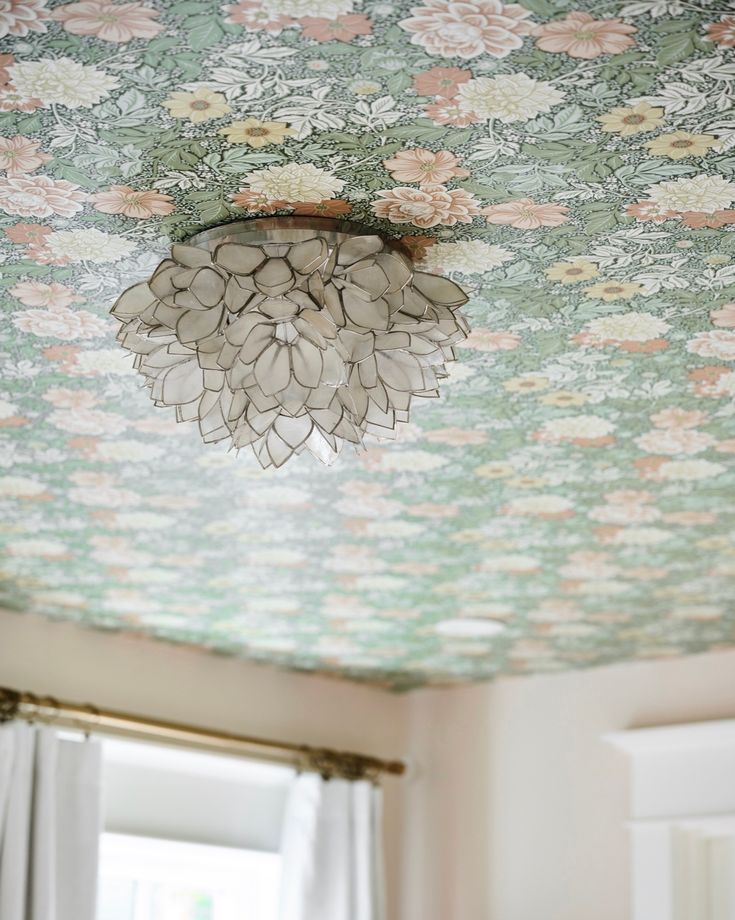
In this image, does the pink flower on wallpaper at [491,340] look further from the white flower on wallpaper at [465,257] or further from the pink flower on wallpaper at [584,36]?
the pink flower on wallpaper at [584,36]

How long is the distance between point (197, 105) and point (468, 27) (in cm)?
35

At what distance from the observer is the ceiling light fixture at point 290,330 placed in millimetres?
1824

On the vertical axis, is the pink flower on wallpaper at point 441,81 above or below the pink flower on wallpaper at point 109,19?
below

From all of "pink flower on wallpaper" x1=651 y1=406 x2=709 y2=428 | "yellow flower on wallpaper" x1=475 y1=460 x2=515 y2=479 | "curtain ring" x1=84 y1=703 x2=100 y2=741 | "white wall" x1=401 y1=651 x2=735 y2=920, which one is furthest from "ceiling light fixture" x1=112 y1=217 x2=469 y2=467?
"white wall" x1=401 y1=651 x2=735 y2=920

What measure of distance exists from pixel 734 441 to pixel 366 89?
1316 millimetres

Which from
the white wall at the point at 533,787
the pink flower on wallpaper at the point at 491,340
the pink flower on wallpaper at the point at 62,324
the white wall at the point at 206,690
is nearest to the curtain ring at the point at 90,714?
the white wall at the point at 206,690

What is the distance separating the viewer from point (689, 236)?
1857 mm

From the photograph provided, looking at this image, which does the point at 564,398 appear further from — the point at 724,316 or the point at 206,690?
the point at 206,690

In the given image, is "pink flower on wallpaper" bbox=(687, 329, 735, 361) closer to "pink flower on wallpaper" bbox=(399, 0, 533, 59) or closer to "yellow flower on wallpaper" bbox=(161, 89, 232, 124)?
"pink flower on wallpaper" bbox=(399, 0, 533, 59)

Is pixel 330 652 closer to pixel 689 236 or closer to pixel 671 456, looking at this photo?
pixel 671 456

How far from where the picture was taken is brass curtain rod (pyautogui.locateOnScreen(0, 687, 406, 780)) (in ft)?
12.9

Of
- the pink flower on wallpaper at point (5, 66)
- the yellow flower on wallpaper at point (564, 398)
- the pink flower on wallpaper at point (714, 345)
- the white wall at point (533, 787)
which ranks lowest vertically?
the white wall at point (533, 787)

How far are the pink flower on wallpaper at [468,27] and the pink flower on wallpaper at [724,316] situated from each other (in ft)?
2.44

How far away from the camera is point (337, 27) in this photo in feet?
4.73
